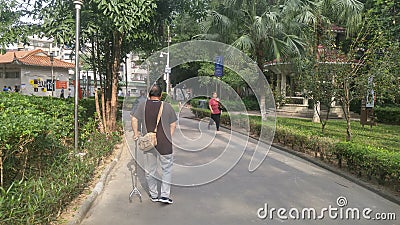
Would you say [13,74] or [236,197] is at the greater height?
[13,74]

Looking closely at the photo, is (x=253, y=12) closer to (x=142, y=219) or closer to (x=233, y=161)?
(x=233, y=161)

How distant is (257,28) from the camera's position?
53.0 feet

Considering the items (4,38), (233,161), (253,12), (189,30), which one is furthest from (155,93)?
(189,30)

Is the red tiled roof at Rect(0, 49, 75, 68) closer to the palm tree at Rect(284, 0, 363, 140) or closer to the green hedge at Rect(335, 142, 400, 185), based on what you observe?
the palm tree at Rect(284, 0, 363, 140)

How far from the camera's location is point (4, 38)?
822cm

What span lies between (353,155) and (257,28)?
10090 mm

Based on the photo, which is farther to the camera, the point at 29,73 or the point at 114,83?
the point at 29,73

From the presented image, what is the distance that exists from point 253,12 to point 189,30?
1796 centimetres

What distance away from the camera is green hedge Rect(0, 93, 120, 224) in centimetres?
385

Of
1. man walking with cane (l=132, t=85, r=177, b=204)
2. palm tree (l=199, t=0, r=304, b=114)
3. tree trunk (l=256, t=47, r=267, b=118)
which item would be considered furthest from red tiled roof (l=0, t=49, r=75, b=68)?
man walking with cane (l=132, t=85, r=177, b=204)

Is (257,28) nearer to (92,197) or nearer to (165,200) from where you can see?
(165,200)

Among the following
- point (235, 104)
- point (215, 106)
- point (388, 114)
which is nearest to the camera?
point (235, 104)

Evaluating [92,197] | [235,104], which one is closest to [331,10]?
[235,104]

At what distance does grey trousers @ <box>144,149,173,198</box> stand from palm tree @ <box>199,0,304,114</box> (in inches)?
451
